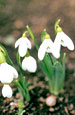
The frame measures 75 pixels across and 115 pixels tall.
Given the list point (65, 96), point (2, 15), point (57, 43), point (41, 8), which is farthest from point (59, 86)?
point (41, 8)

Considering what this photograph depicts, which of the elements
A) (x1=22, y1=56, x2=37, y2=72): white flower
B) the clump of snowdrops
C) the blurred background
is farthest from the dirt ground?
(x1=22, y1=56, x2=37, y2=72): white flower

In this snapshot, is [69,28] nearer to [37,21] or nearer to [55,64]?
[37,21]

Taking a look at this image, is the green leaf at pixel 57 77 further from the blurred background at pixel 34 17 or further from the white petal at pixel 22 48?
the blurred background at pixel 34 17

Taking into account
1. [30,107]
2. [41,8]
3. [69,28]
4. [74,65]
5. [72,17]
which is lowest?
[30,107]

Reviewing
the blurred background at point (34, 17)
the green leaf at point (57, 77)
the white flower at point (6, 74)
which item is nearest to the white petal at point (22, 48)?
the white flower at point (6, 74)

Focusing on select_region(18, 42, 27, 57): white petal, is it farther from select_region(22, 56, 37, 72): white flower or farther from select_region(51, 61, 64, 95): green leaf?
select_region(51, 61, 64, 95): green leaf

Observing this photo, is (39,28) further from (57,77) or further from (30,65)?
(30,65)

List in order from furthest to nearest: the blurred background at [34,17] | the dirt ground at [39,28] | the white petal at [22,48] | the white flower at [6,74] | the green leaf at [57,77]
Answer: the blurred background at [34,17] < the dirt ground at [39,28] < the green leaf at [57,77] < the white petal at [22,48] < the white flower at [6,74]

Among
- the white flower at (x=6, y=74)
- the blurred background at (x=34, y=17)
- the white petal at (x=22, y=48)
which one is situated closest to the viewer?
the white flower at (x=6, y=74)
